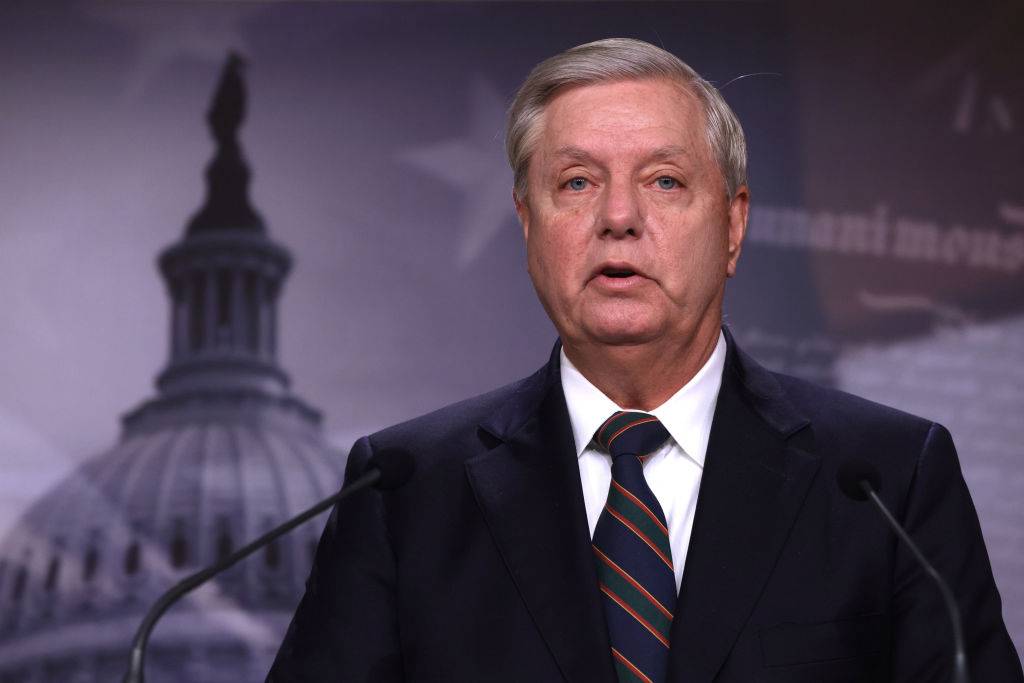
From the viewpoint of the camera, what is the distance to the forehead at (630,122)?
1356 millimetres

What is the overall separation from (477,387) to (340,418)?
35 centimetres

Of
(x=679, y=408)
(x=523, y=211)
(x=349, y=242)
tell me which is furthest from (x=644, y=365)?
(x=349, y=242)

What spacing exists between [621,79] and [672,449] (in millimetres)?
400

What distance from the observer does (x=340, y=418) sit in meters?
3.25

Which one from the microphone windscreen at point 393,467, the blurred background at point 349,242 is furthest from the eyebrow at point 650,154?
the blurred background at point 349,242

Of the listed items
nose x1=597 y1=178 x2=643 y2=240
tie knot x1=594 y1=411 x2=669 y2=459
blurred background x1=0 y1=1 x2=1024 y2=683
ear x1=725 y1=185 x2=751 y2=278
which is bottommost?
tie knot x1=594 y1=411 x2=669 y2=459

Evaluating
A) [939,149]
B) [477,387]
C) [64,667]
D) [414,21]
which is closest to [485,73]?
[414,21]

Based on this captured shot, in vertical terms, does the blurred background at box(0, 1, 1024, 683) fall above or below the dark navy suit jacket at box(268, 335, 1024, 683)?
above

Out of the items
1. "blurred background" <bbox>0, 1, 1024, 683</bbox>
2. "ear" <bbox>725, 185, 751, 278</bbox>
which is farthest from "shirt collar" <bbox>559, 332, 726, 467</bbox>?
"blurred background" <bbox>0, 1, 1024, 683</bbox>

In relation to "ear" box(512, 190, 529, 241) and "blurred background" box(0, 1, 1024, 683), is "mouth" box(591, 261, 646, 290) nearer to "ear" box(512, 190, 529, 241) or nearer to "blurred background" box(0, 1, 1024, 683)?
"ear" box(512, 190, 529, 241)

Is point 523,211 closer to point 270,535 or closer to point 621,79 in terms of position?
point 621,79

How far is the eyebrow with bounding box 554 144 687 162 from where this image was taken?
1351 millimetres

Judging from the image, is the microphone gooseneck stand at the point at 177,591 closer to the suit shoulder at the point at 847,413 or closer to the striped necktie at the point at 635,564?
the striped necktie at the point at 635,564

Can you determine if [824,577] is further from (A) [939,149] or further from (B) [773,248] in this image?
(A) [939,149]
